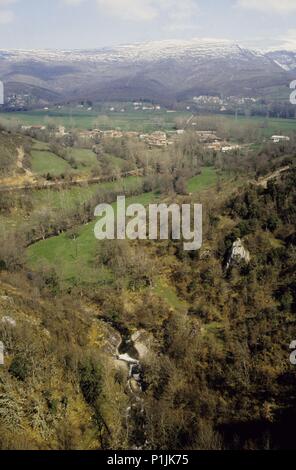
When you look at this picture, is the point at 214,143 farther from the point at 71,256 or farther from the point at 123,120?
the point at 71,256

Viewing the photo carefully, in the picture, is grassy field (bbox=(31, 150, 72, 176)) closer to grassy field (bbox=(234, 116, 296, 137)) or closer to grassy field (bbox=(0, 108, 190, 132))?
grassy field (bbox=(0, 108, 190, 132))

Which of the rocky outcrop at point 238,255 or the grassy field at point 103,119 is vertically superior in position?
the rocky outcrop at point 238,255

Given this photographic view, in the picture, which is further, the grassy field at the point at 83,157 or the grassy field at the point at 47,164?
the grassy field at the point at 83,157

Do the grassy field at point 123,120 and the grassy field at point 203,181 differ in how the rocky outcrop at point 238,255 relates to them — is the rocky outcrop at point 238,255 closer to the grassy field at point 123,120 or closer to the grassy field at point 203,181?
the grassy field at point 203,181

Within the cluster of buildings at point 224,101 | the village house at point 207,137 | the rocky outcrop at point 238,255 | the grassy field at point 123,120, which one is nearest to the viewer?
the rocky outcrop at point 238,255

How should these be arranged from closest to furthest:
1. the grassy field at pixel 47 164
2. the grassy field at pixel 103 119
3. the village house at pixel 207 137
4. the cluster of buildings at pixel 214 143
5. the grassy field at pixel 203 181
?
the grassy field at pixel 203 181
the grassy field at pixel 47 164
the cluster of buildings at pixel 214 143
the village house at pixel 207 137
the grassy field at pixel 103 119

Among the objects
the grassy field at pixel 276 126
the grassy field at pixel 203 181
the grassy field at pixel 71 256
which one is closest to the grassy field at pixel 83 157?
the grassy field at pixel 203 181

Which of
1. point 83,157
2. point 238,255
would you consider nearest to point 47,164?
point 83,157

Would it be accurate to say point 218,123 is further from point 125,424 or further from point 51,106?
point 125,424

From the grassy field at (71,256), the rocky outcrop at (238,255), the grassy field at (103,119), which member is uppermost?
the rocky outcrop at (238,255)
